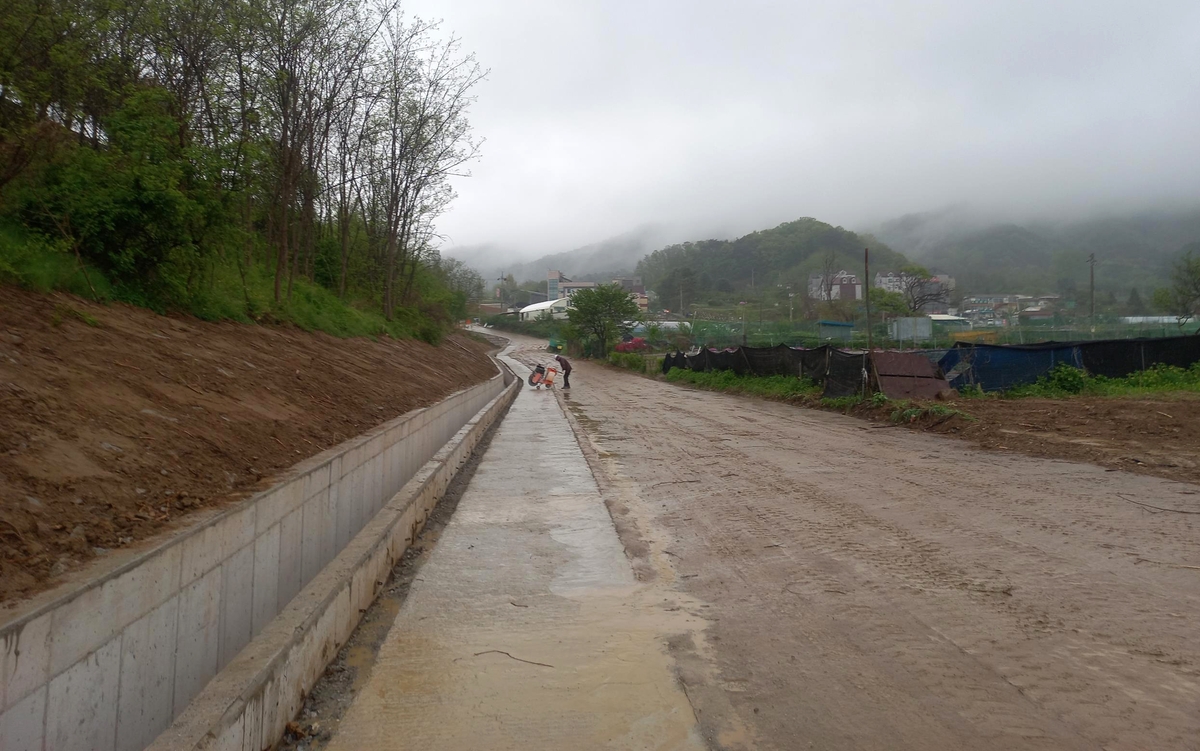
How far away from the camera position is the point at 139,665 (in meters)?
3.98

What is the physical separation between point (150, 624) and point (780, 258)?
526 feet

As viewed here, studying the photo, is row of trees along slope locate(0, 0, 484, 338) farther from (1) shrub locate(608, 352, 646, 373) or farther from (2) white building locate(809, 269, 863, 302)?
(2) white building locate(809, 269, 863, 302)

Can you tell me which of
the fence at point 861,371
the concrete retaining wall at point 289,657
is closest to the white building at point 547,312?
the fence at point 861,371

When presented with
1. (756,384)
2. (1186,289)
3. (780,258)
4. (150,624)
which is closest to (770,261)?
(780,258)

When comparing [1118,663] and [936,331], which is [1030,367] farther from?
[936,331]

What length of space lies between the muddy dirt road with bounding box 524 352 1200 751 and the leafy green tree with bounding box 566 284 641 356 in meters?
53.5

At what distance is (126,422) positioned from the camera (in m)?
6.21

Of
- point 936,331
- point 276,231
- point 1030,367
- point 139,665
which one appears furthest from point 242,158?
point 936,331

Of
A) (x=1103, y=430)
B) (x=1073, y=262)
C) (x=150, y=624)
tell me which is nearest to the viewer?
(x=150, y=624)

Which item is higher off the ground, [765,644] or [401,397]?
[401,397]

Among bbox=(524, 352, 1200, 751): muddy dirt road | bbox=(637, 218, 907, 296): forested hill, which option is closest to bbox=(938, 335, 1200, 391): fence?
bbox=(524, 352, 1200, 751): muddy dirt road

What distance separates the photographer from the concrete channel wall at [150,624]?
127 inches

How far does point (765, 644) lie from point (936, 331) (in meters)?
42.7

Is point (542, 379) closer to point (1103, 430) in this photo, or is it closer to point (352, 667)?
point (1103, 430)
